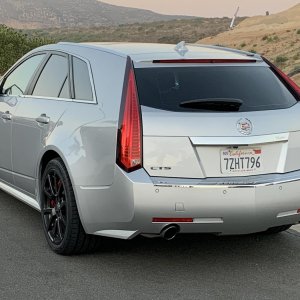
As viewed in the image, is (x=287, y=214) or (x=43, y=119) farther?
(x=43, y=119)

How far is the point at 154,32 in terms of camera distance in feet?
339

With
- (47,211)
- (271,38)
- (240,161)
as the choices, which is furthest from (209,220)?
(271,38)

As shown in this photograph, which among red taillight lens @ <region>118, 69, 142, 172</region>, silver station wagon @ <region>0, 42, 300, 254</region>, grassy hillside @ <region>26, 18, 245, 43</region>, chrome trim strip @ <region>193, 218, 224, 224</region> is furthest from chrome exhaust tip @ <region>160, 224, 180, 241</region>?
grassy hillside @ <region>26, 18, 245, 43</region>

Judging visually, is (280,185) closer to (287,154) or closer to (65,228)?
(287,154)

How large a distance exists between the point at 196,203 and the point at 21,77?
9.08 feet

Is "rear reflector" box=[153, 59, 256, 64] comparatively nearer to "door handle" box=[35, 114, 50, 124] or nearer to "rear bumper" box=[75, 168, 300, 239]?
"rear bumper" box=[75, 168, 300, 239]

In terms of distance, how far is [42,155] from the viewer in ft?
16.4

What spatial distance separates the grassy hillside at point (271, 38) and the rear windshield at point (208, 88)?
3229 centimetres

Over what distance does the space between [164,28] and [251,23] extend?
2516cm

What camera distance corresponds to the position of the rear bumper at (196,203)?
4016mm

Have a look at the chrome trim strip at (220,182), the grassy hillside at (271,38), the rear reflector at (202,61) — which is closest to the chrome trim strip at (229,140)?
the chrome trim strip at (220,182)

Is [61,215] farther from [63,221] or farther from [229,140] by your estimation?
[229,140]

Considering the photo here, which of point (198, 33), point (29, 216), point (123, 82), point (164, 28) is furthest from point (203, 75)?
point (164, 28)

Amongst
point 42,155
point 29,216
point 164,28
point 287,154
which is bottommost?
point 164,28
